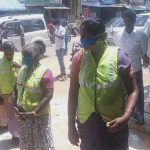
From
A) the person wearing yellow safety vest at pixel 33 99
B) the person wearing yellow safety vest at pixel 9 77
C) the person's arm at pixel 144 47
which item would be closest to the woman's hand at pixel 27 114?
the person wearing yellow safety vest at pixel 33 99

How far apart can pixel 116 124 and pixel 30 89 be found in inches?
65.2

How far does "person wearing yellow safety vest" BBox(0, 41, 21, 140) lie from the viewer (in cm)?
587

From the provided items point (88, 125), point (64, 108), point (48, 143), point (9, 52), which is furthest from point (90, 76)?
point (64, 108)

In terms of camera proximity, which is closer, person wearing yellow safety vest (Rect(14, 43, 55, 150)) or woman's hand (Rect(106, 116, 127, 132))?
woman's hand (Rect(106, 116, 127, 132))

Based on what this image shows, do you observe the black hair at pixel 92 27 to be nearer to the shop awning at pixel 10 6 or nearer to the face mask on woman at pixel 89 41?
the face mask on woman at pixel 89 41

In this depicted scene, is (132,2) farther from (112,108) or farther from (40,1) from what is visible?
(112,108)

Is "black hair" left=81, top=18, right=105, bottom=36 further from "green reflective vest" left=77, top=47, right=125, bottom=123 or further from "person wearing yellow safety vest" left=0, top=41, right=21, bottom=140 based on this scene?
"person wearing yellow safety vest" left=0, top=41, right=21, bottom=140

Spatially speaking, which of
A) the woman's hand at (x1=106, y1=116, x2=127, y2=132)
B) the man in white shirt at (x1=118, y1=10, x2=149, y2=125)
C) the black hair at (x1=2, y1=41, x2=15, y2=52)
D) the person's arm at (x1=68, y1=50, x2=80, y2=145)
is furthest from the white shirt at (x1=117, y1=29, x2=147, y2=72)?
the woman's hand at (x1=106, y1=116, x2=127, y2=132)

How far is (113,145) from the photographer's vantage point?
3033 mm

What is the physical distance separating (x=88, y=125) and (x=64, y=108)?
5.13 m

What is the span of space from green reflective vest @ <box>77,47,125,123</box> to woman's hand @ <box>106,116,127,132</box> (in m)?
0.13

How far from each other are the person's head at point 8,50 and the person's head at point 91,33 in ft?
9.43

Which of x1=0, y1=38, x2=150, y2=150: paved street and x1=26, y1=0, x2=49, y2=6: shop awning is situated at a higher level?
x1=0, y1=38, x2=150, y2=150: paved street

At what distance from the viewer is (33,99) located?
4.33 m
